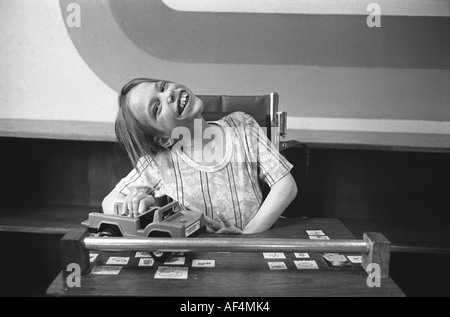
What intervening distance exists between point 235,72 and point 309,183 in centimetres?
80

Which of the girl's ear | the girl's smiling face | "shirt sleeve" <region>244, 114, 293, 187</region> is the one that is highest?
the girl's smiling face

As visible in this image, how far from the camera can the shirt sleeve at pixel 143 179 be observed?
155 centimetres

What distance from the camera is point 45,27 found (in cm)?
258

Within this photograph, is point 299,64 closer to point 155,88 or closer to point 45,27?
point 155,88

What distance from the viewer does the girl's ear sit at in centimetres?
154

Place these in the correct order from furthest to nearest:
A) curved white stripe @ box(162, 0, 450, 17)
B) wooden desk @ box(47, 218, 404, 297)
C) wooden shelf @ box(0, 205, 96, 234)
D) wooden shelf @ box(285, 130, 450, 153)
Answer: curved white stripe @ box(162, 0, 450, 17), wooden shelf @ box(0, 205, 96, 234), wooden shelf @ box(285, 130, 450, 153), wooden desk @ box(47, 218, 404, 297)

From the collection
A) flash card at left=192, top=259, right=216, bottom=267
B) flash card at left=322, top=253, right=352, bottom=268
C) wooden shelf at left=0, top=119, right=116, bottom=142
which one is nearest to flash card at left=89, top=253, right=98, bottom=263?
flash card at left=192, top=259, right=216, bottom=267

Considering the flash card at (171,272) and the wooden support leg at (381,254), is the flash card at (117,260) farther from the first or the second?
the wooden support leg at (381,254)

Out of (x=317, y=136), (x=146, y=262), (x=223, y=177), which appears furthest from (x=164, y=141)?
(x=317, y=136)

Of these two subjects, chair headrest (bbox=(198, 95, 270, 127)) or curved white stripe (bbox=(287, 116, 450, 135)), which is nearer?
chair headrest (bbox=(198, 95, 270, 127))

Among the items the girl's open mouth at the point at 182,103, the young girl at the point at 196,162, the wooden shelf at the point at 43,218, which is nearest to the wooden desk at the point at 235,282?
the young girl at the point at 196,162

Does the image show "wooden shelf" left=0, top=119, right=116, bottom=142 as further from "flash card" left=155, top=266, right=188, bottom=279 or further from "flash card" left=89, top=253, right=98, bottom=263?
"flash card" left=155, top=266, right=188, bottom=279

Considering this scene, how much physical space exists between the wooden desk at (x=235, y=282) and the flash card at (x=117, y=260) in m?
0.02
